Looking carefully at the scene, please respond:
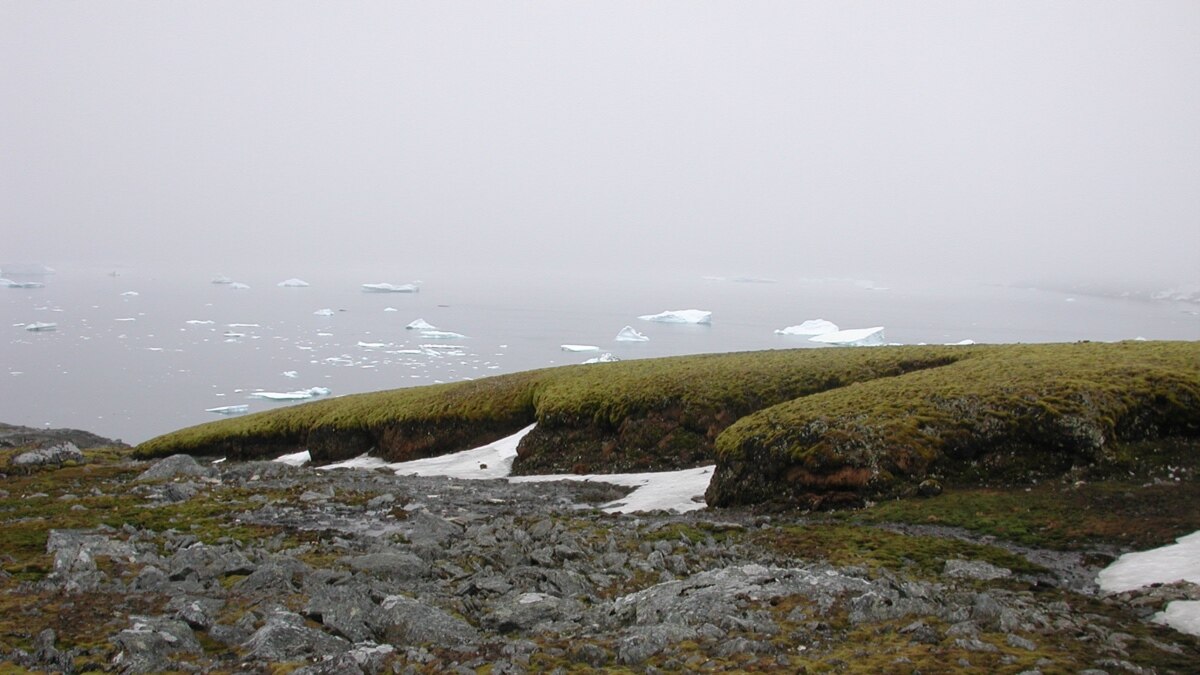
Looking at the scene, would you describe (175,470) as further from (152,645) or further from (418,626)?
(418,626)

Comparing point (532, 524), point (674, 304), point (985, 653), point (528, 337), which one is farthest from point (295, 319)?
point (985, 653)

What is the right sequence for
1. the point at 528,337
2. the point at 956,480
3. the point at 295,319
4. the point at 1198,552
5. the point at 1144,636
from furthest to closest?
the point at 295,319, the point at 528,337, the point at 956,480, the point at 1198,552, the point at 1144,636

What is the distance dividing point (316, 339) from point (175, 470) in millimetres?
75928

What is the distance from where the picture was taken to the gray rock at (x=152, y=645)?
6.87 metres

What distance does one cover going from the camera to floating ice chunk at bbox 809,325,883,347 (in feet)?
248

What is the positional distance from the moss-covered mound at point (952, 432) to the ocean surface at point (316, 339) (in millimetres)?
43393

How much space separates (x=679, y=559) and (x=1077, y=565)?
544 cm

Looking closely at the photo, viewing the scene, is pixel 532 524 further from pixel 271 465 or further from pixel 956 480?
pixel 271 465

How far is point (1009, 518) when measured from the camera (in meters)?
12.5

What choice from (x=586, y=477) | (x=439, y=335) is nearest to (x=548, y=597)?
(x=586, y=477)

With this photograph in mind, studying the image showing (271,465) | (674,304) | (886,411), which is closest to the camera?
(886,411)

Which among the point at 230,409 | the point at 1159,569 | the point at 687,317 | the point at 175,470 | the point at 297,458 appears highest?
the point at 687,317

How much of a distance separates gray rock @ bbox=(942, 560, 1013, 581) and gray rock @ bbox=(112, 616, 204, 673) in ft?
29.2

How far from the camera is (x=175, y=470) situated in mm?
20016
